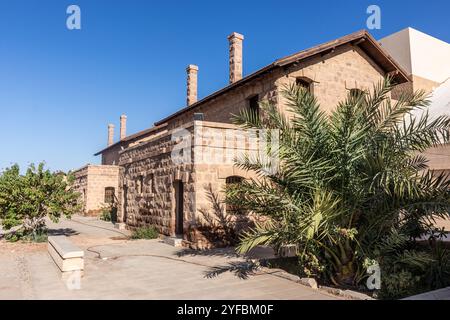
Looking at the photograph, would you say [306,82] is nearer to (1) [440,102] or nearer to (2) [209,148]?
(2) [209,148]

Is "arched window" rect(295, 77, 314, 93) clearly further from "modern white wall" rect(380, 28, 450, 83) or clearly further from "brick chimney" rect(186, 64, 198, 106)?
"modern white wall" rect(380, 28, 450, 83)

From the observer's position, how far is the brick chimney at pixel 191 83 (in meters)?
19.5

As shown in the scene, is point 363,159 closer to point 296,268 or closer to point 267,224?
point 267,224

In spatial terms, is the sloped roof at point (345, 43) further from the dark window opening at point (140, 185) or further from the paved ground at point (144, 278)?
the paved ground at point (144, 278)

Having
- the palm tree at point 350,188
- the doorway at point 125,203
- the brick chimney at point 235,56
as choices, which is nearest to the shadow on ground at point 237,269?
the palm tree at point 350,188

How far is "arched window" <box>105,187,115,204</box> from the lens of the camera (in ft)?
84.2

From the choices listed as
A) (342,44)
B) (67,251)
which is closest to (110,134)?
(342,44)

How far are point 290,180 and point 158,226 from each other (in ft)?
25.5

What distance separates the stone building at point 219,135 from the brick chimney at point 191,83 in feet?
8.78

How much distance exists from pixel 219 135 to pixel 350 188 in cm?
579

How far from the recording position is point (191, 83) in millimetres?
19562
